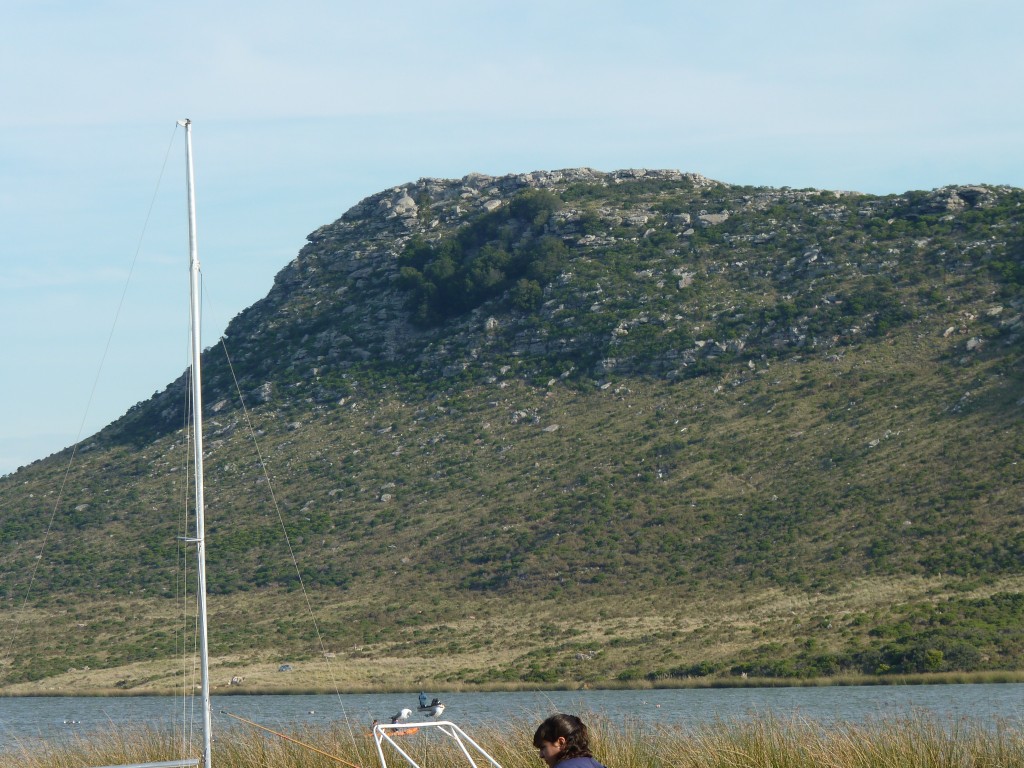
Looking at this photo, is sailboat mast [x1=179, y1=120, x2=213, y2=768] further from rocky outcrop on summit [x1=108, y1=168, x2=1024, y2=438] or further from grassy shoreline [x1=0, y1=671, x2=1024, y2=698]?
rocky outcrop on summit [x1=108, y1=168, x2=1024, y2=438]

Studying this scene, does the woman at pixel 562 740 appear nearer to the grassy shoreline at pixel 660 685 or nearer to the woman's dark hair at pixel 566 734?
the woman's dark hair at pixel 566 734

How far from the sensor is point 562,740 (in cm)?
964

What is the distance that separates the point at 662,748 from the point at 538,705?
20075mm

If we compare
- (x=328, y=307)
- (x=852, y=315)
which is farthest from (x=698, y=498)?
(x=328, y=307)

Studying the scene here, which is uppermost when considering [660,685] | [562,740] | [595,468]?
[562,740]

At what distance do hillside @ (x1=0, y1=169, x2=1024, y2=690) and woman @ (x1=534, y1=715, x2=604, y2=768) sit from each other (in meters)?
31.9

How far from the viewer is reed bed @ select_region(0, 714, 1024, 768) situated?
→ 16891mm

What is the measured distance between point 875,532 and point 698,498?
978 centimetres

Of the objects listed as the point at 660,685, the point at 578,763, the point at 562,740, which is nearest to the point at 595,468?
the point at 660,685

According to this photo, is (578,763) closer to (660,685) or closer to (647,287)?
(660,685)

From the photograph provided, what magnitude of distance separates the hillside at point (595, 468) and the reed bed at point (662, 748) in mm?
19581

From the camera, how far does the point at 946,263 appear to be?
81125 millimetres

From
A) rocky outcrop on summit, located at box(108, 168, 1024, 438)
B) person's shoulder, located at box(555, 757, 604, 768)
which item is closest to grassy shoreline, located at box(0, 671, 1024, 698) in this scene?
person's shoulder, located at box(555, 757, 604, 768)

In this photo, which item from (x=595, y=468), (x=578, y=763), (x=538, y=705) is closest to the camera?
(x=578, y=763)
